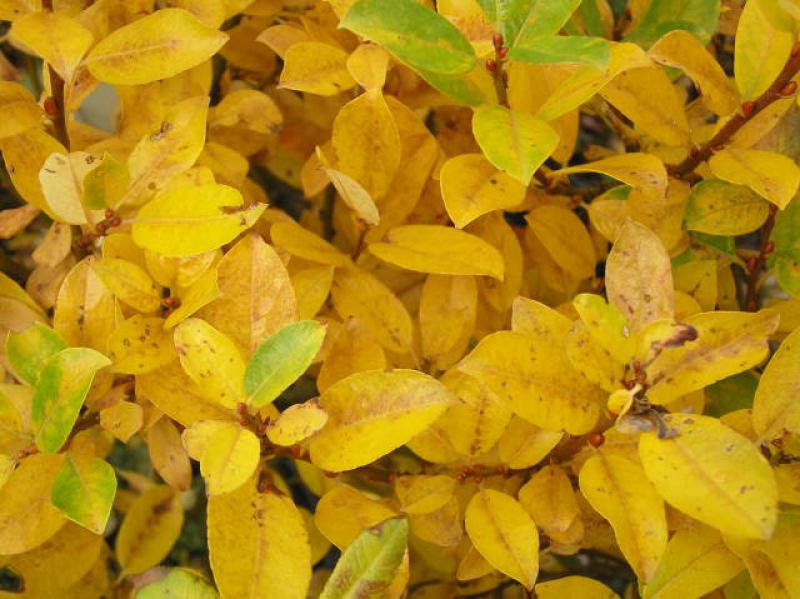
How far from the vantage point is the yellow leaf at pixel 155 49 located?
852 mm

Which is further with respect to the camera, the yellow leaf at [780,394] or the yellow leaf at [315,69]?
the yellow leaf at [315,69]

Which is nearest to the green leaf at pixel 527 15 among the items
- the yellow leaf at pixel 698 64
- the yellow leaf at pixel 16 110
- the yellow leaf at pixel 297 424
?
the yellow leaf at pixel 698 64

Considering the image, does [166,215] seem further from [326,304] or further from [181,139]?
[326,304]

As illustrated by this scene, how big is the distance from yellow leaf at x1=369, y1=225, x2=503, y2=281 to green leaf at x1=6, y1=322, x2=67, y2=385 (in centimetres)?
30

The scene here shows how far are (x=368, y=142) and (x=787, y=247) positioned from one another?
0.44m

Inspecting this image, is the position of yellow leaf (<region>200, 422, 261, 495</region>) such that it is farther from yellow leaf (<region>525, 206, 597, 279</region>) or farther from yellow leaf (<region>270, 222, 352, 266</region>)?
yellow leaf (<region>525, 206, 597, 279</region>)

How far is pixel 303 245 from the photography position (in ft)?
3.04

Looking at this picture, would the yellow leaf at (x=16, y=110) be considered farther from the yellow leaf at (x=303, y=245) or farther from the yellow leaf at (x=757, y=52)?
the yellow leaf at (x=757, y=52)

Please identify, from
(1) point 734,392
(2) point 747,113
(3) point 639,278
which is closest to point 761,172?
(2) point 747,113

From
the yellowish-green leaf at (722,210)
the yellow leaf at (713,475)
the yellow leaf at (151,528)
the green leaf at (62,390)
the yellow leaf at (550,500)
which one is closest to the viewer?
the yellow leaf at (713,475)

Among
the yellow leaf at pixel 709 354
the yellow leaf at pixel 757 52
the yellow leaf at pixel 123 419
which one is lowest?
the yellow leaf at pixel 123 419

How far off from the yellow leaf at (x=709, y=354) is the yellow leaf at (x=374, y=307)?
0.91 feet

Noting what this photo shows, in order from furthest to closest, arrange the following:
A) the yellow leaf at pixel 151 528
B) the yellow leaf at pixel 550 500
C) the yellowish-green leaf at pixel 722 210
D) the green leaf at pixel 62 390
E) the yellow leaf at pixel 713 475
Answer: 1. the yellow leaf at pixel 151 528
2. the yellowish-green leaf at pixel 722 210
3. the yellow leaf at pixel 550 500
4. the green leaf at pixel 62 390
5. the yellow leaf at pixel 713 475

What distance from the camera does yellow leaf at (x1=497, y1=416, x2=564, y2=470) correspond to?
0.86 m
